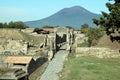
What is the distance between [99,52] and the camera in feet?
127

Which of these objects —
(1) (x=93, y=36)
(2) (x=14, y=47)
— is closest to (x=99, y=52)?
(2) (x=14, y=47)

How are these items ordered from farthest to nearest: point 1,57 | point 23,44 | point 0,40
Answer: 1. point 0,40
2. point 23,44
3. point 1,57

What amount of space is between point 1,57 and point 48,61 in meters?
6.55

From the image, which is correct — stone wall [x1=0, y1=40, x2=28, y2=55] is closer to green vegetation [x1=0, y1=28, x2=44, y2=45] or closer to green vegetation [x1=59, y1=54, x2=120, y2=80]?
green vegetation [x1=0, y1=28, x2=44, y2=45]

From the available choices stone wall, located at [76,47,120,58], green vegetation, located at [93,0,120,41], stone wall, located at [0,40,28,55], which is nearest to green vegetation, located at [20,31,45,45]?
stone wall, located at [0,40,28,55]

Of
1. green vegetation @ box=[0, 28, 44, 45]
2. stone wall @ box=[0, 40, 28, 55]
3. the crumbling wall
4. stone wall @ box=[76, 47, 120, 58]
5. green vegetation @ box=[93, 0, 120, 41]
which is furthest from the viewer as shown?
green vegetation @ box=[0, 28, 44, 45]

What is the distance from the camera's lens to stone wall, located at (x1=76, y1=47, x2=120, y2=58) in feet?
125

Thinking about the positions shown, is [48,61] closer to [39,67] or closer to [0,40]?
[39,67]

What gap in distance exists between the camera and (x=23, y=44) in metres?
47.9

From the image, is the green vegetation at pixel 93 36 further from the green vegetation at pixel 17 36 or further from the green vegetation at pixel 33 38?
the green vegetation at pixel 17 36

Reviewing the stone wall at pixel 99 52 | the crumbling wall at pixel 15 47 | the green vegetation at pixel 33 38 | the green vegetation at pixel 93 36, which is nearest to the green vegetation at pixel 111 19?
the stone wall at pixel 99 52

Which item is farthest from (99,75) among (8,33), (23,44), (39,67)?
(8,33)

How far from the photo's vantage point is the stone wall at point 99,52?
3820cm

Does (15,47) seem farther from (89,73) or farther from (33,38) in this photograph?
(89,73)
